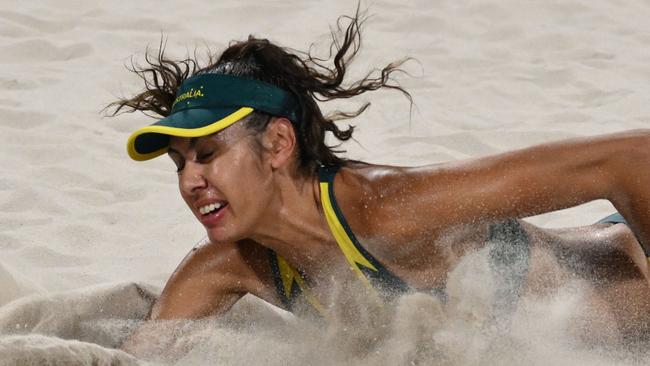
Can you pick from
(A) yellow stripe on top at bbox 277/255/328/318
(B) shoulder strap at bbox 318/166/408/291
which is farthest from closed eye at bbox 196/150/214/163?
(A) yellow stripe on top at bbox 277/255/328/318

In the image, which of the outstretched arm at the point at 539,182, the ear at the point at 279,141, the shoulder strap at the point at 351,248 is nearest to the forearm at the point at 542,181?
the outstretched arm at the point at 539,182

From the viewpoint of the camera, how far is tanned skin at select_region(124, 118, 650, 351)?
2479 mm

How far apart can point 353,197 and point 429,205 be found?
8.1 inches

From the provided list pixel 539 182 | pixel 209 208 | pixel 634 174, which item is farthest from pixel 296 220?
pixel 634 174

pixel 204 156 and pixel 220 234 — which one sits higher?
pixel 204 156

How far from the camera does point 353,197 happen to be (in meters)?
2.63

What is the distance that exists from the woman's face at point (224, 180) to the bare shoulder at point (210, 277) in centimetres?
34

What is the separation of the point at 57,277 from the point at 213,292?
757mm

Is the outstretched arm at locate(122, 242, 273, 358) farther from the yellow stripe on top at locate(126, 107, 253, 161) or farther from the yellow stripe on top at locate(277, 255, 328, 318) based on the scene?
the yellow stripe on top at locate(126, 107, 253, 161)

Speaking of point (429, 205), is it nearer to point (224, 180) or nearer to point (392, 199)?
point (392, 199)

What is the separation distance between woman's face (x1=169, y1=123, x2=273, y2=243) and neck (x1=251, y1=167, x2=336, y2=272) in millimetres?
71

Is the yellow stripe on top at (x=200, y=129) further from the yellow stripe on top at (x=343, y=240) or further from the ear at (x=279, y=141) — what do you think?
the yellow stripe on top at (x=343, y=240)

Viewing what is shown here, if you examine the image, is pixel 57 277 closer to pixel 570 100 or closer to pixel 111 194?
pixel 111 194

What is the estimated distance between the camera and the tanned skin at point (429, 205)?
2.48 m
